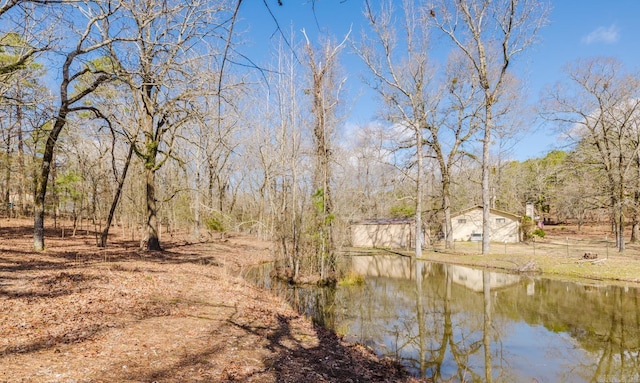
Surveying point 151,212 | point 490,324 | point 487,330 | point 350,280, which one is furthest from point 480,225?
Answer: point 151,212

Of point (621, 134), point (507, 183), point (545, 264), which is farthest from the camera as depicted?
point (507, 183)

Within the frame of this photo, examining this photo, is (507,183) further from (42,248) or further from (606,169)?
(42,248)

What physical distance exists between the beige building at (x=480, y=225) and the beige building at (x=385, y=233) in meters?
5.30

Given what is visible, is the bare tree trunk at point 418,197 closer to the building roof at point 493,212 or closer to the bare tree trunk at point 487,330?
the bare tree trunk at point 487,330

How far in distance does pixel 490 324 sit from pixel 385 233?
24.1m

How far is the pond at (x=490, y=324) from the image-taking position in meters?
7.56

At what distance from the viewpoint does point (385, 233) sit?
34.5m

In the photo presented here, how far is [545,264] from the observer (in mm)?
19250

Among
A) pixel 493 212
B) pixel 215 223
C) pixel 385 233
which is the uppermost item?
pixel 493 212

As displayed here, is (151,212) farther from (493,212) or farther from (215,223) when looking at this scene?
(493,212)

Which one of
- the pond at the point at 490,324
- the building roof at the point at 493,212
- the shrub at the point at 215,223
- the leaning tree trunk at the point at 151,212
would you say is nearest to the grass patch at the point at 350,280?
the pond at the point at 490,324

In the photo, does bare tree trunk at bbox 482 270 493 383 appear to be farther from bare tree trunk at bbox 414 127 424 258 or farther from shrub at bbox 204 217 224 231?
shrub at bbox 204 217 224 231

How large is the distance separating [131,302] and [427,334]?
7550 mm

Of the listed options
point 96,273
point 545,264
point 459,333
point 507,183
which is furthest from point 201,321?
point 507,183
